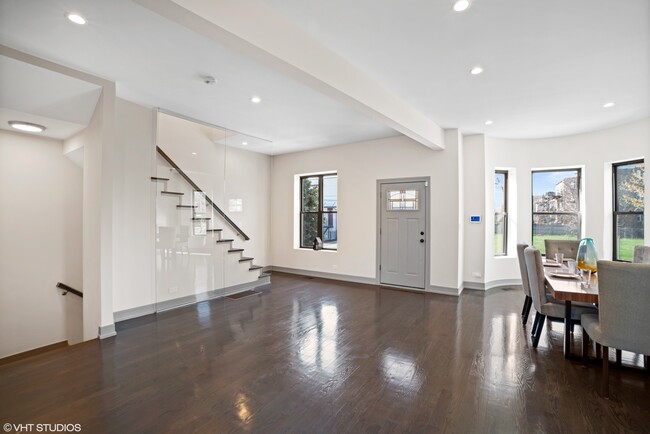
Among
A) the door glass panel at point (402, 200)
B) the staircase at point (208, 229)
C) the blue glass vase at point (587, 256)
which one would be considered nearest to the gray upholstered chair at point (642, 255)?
the blue glass vase at point (587, 256)

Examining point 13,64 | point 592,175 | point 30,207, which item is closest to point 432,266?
point 592,175

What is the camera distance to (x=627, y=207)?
504 cm

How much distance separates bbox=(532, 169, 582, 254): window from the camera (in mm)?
5652

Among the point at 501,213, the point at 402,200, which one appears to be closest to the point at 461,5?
the point at 402,200

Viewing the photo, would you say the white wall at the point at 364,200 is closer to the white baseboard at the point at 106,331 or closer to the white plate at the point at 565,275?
the white plate at the point at 565,275

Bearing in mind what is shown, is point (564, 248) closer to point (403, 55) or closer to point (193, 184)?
point (403, 55)

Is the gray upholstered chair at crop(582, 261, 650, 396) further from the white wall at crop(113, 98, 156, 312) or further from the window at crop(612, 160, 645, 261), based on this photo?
the white wall at crop(113, 98, 156, 312)

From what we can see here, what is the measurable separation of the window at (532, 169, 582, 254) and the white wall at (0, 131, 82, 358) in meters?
8.08

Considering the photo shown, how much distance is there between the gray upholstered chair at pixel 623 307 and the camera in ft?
6.75

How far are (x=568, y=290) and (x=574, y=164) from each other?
4151mm

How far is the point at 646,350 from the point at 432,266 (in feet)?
10.7

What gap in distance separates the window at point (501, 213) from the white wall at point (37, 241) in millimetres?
7285

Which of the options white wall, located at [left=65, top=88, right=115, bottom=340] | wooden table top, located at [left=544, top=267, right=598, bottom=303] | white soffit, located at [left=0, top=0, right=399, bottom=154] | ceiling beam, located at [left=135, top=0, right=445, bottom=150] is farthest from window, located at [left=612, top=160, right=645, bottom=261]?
white wall, located at [left=65, top=88, right=115, bottom=340]

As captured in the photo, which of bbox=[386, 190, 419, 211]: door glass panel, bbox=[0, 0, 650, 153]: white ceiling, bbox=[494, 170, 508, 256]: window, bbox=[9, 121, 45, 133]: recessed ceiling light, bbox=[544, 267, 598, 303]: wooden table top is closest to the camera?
bbox=[0, 0, 650, 153]: white ceiling
